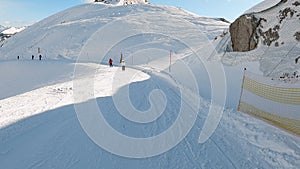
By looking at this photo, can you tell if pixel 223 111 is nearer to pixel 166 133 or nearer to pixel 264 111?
pixel 264 111

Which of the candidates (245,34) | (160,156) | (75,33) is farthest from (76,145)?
(75,33)

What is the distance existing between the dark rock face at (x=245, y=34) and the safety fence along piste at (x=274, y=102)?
5.62 metres

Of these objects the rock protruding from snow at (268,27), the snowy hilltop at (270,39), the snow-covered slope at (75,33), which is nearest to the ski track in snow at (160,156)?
the snowy hilltop at (270,39)

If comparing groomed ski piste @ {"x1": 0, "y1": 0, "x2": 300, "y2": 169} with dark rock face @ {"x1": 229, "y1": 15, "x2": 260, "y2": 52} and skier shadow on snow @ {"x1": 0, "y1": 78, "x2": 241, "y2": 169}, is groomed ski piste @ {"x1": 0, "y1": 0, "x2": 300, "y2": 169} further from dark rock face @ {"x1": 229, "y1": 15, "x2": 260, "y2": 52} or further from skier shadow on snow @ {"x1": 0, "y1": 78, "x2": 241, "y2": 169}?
dark rock face @ {"x1": 229, "y1": 15, "x2": 260, "y2": 52}

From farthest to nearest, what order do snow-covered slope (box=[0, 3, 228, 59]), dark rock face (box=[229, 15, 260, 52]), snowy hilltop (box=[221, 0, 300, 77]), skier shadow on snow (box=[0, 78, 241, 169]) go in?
1. snow-covered slope (box=[0, 3, 228, 59])
2. dark rock face (box=[229, 15, 260, 52])
3. snowy hilltop (box=[221, 0, 300, 77])
4. skier shadow on snow (box=[0, 78, 241, 169])

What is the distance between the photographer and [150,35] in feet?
138

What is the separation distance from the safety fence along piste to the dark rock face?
18.4ft

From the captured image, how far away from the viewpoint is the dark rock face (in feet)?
50.3

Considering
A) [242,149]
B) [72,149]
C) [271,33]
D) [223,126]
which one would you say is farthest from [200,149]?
[271,33]

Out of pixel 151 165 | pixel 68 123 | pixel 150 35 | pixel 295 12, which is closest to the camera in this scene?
pixel 151 165

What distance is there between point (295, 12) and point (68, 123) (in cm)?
1388

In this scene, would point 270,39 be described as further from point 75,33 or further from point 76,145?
point 75,33

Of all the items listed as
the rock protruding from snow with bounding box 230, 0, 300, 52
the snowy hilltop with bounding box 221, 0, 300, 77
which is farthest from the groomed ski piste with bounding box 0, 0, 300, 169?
the rock protruding from snow with bounding box 230, 0, 300, 52

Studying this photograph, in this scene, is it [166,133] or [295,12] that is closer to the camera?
[166,133]
